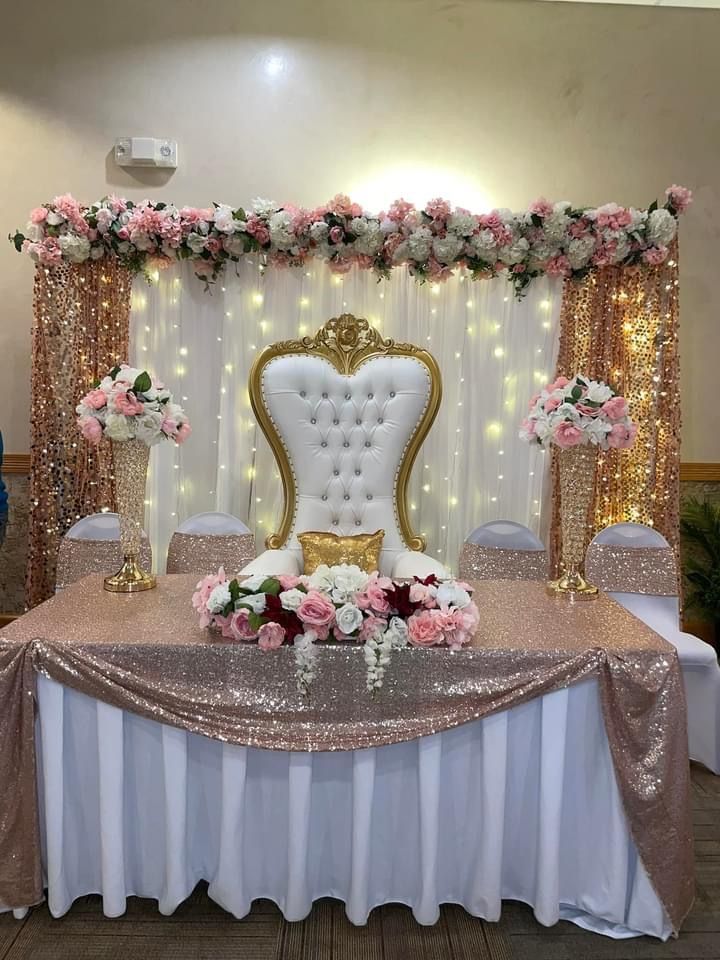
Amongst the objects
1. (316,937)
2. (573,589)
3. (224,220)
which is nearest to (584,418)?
(573,589)

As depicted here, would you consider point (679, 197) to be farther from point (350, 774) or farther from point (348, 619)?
point (350, 774)

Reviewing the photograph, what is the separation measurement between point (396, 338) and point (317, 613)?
89.6 inches

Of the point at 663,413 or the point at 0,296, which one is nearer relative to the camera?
the point at 663,413

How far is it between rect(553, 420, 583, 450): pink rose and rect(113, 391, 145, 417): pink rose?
49.5 inches

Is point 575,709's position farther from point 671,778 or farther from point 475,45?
point 475,45

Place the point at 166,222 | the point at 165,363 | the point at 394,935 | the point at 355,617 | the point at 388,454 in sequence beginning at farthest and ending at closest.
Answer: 1. the point at 165,363
2. the point at 166,222
3. the point at 388,454
4. the point at 394,935
5. the point at 355,617

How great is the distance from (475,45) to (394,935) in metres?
4.17

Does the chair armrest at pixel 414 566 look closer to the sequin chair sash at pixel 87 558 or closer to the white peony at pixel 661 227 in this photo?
the sequin chair sash at pixel 87 558

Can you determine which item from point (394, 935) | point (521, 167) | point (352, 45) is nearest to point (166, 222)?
point (352, 45)

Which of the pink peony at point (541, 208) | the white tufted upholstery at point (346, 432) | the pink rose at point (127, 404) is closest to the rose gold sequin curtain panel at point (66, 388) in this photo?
the white tufted upholstery at point (346, 432)

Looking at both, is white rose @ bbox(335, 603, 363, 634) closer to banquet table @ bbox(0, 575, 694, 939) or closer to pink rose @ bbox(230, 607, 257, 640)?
banquet table @ bbox(0, 575, 694, 939)

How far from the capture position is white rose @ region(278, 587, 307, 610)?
5.33ft

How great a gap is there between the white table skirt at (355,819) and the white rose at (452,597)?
284 mm

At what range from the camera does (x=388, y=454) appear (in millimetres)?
3107
